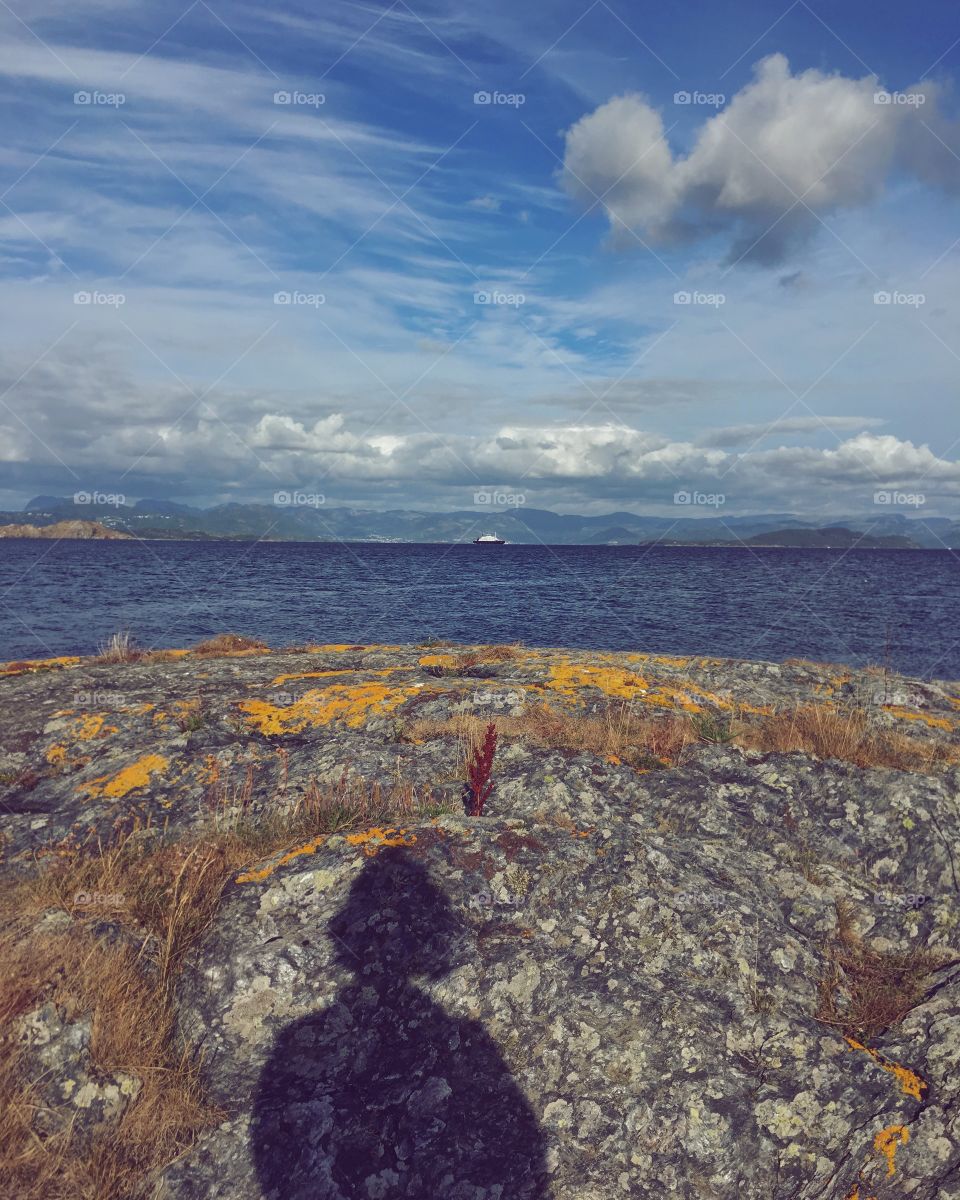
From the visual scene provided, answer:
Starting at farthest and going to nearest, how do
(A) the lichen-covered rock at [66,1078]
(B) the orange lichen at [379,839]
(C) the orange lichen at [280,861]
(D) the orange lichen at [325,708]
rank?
(D) the orange lichen at [325,708], (B) the orange lichen at [379,839], (C) the orange lichen at [280,861], (A) the lichen-covered rock at [66,1078]

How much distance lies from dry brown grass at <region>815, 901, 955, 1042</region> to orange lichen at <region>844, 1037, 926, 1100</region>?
0.23m

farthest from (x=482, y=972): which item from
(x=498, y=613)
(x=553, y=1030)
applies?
(x=498, y=613)

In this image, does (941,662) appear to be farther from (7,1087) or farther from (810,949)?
(7,1087)

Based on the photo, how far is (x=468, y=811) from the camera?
704 cm

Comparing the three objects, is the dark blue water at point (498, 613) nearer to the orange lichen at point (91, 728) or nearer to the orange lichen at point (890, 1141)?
the orange lichen at point (890, 1141)

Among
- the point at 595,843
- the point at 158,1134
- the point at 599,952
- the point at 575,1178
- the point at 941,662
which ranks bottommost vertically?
the point at 941,662

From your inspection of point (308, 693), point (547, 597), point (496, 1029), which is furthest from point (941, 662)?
point (496, 1029)

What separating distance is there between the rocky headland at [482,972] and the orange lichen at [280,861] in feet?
0.14

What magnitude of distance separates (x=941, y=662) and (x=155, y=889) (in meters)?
41.7

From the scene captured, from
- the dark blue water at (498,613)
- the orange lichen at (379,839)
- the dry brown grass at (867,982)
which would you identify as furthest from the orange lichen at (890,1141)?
the dark blue water at (498,613)

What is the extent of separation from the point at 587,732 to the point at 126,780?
18.4 feet

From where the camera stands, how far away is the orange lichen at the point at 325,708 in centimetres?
961

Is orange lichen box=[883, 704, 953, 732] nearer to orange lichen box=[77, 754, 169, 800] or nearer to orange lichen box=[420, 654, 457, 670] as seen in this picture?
orange lichen box=[420, 654, 457, 670]

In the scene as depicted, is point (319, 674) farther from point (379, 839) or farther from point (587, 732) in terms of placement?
point (379, 839)
